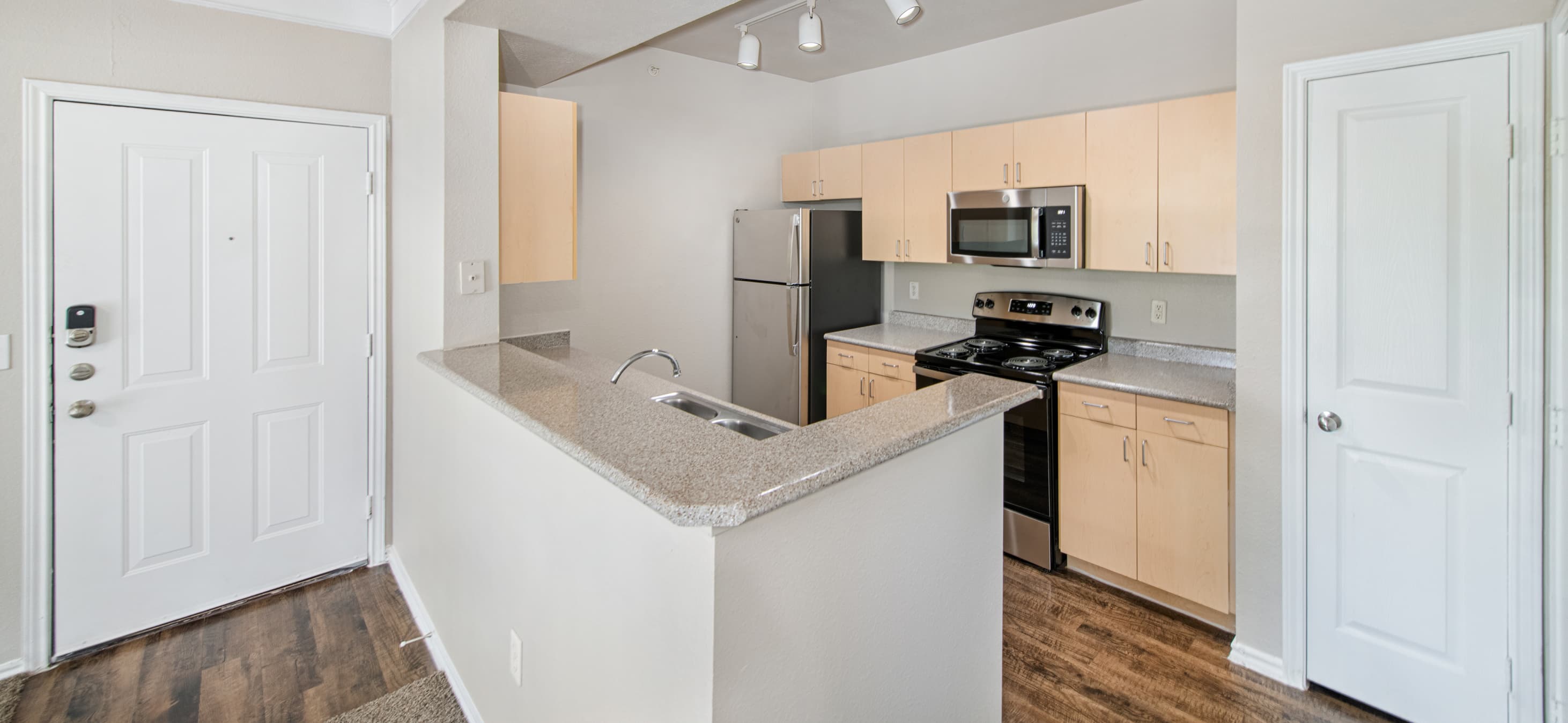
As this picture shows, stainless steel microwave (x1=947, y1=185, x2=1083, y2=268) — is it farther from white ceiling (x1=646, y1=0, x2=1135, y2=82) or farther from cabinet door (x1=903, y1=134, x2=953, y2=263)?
white ceiling (x1=646, y1=0, x2=1135, y2=82)

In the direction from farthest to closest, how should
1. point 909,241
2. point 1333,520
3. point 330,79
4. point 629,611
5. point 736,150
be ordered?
point 736,150
point 909,241
point 330,79
point 1333,520
point 629,611

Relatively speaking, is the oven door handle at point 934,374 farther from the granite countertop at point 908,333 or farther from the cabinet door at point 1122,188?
the cabinet door at point 1122,188

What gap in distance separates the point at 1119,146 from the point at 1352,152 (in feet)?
3.23

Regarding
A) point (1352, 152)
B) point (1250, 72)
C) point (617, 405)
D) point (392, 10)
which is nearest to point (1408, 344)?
point (1352, 152)

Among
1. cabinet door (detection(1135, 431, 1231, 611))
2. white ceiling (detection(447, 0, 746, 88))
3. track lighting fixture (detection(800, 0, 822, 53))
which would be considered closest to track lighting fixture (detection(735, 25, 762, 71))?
track lighting fixture (detection(800, 0, 822, 53))

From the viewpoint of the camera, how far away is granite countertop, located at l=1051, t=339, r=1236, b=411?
2.57m

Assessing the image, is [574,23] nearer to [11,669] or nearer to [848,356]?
[848,356]

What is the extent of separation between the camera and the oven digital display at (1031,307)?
11.4ft

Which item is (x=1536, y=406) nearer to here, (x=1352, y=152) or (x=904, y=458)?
→ (x=1352, y=152)

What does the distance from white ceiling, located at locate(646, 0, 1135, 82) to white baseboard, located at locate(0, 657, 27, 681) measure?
3390 mm

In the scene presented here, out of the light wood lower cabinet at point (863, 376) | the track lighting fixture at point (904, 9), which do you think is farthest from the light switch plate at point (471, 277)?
the light wood lower cabinet at point (863, 376)

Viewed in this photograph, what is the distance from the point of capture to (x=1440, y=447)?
6.30ft

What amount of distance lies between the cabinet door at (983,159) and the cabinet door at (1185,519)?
135 cm

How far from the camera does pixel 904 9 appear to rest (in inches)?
89.6
